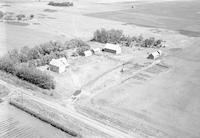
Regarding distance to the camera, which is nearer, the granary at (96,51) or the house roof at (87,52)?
the house roof at (87,52)

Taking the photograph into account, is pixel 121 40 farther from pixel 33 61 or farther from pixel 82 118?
pixel 82 118

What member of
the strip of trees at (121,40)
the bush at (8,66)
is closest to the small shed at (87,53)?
the strip of trees at (121,40)

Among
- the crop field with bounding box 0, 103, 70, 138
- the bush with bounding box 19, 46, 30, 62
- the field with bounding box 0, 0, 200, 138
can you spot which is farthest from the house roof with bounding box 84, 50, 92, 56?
the crop field with bounding box 0, 103, 70, 138

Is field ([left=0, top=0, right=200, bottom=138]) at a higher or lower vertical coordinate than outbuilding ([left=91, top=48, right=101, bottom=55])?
lower

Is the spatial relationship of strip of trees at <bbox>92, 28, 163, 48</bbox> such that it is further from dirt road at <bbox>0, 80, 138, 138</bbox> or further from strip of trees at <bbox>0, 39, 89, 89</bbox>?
dirt road at <bbox>0, 80, 138, 138</bbox>

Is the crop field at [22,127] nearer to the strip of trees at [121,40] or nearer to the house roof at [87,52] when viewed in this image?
the house roof at [87,52]

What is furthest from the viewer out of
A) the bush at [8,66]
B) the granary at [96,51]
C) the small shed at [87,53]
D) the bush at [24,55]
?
the granary at [96,51]

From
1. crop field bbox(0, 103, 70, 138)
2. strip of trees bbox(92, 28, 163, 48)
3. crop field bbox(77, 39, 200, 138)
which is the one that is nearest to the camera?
crop field bbox(0, 103, 70, 138)

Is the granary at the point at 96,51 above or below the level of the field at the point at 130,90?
above

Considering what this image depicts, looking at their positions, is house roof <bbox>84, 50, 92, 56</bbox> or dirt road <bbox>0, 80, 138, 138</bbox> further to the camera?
house roof <bbox>84, 50, 92, 56</bbox>

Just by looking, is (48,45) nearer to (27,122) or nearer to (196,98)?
(27,122)

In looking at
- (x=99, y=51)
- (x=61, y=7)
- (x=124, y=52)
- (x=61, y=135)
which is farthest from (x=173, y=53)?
(x=61, y=7)
